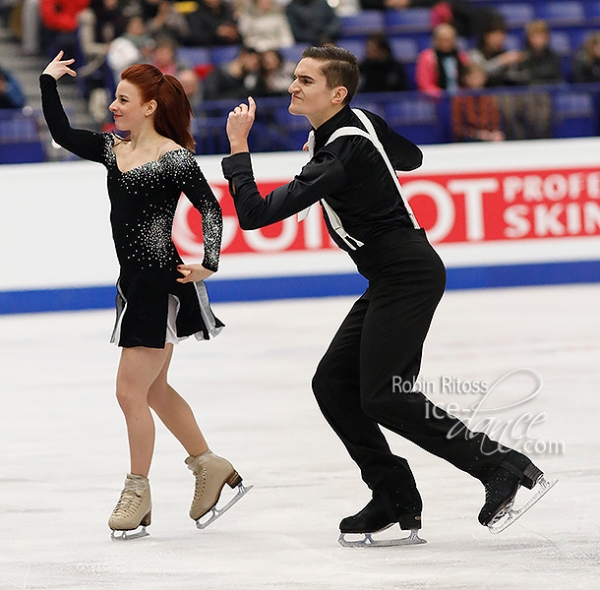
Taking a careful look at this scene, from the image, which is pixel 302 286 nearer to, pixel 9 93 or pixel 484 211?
pixel 484 211

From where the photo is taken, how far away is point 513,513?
12.8 ft

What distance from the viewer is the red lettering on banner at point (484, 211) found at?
414 inches

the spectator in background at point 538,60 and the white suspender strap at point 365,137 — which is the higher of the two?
the white suspender strap at point 365,137

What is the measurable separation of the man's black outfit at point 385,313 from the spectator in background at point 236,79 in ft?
24.7

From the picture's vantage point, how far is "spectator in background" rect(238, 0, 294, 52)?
12500 millimetres

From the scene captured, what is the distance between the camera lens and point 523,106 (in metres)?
11.3

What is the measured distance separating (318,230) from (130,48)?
2686 mm

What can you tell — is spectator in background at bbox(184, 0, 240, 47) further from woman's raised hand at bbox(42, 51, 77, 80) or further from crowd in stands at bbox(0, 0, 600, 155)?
woman's raised hand at bbox(42, 51, 77, 80)

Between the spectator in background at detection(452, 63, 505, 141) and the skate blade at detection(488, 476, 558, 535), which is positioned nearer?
the skate blade at detection(488, 476, 558, 535)

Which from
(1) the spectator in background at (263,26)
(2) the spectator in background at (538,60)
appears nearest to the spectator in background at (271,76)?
(1) the spectator in background at (263,26)

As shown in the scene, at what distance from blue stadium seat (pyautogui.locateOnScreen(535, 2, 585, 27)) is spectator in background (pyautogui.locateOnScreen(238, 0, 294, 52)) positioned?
334cm

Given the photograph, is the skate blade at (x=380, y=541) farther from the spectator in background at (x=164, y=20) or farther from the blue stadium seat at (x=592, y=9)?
the blue stadium seat at (x=592, y=9)

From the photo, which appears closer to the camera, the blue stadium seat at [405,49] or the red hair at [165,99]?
the red hair at [165,99]

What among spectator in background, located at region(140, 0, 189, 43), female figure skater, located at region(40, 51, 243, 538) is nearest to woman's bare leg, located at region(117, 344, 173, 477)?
female figure skater, located at region(40, 51, 243, 538)
